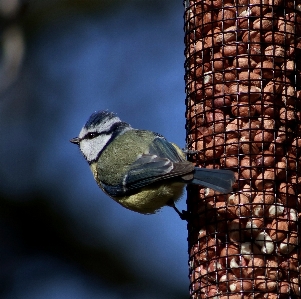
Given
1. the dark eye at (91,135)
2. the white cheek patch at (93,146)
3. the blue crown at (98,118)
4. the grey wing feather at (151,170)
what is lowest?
the grey wing feather at (151,170)

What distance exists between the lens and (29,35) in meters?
8.04

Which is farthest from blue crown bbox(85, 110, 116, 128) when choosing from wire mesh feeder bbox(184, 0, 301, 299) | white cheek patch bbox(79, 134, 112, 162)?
wire mesh feeder bbox(184, 0, 301, 299)

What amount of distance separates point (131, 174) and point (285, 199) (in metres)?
1.02

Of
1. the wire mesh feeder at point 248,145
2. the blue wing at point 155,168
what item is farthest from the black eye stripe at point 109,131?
the wire mesh feeder at point 248,145

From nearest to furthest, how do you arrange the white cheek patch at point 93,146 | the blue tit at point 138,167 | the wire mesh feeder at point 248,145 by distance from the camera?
the wire mesh feeder at point 248,145
the blue tit at point 138,167
the white cheek patch at point 93,146

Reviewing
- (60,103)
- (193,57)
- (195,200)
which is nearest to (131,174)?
(195,200)

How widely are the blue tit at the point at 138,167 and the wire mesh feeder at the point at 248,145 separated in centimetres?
15

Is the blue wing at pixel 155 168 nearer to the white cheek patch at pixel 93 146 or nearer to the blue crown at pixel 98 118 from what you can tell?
the white cheek patch at pixel 93 146

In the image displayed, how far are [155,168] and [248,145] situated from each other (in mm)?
605

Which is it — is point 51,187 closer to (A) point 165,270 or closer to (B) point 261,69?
(A) point 165,270

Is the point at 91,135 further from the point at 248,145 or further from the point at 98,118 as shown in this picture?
the point at 248,145

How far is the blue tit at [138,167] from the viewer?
4.48 metres

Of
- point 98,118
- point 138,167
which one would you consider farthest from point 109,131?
point 138,167

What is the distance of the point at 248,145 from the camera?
443 centimetres
